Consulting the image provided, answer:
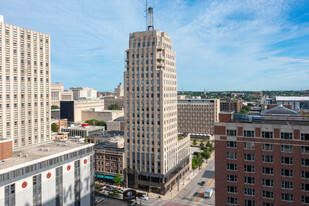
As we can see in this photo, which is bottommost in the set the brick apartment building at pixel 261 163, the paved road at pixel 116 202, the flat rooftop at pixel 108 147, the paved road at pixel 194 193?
the paved road at pixel 194 193

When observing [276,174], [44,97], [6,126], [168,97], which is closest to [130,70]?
[168,97]

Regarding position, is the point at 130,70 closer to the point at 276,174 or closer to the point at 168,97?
the point at 168,97

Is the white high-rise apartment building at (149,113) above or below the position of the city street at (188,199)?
above

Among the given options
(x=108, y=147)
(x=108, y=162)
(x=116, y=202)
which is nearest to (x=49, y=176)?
(x=116, y=202)

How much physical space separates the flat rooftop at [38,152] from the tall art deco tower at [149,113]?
36.4 m

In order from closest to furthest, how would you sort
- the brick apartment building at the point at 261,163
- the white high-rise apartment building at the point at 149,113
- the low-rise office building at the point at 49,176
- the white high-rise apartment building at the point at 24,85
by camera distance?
the brick apartment building at the point at 261,163 < the low-rise office building at the point at 49,176 < the white high-rise apartment building at the point at 24,85 < the white high-rise apartment building at the point at 149,113

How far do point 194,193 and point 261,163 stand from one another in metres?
58.9

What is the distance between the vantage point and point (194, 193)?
106000 mm

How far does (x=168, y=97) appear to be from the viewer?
111 m

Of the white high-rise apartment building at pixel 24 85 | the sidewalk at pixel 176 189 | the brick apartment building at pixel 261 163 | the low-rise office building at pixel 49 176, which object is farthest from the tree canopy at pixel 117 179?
the brick apartment building at pixel 261 163

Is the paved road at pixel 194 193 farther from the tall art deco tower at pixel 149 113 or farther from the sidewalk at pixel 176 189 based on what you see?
the tall art deco tower at pixel 149 113

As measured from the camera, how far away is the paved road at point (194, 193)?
95.7m

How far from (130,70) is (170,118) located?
28.1 m

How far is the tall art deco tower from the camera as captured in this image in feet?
343
